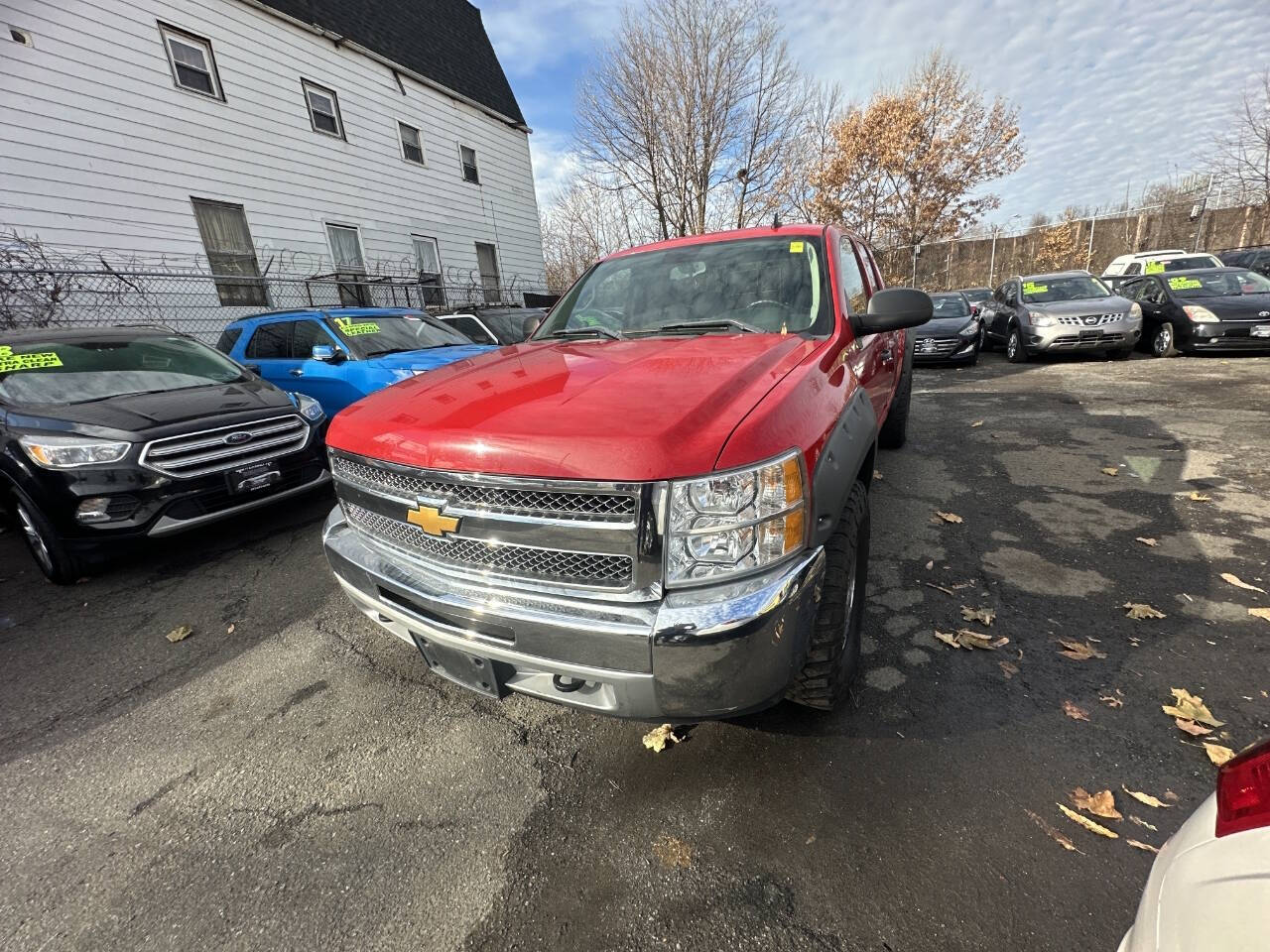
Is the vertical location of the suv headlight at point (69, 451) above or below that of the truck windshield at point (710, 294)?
below

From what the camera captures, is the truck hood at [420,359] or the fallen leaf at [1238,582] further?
the truck hood at [420,359]

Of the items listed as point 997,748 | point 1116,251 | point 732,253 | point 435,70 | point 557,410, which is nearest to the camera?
point 557,410

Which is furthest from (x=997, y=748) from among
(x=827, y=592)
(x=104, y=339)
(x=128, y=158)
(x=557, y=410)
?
(x=128, y=158)

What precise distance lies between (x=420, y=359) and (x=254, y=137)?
7.76m

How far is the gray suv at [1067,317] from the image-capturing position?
9469 mm

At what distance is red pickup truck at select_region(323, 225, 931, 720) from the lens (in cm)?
149

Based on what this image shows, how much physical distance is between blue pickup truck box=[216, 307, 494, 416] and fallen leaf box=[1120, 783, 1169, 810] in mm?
5546

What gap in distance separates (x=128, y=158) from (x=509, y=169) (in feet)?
32.2

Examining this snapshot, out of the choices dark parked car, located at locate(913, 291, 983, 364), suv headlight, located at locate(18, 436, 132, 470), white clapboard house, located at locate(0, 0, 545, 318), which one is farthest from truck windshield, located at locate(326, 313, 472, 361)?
dark parked car, located at locate(913, 291, 983, 364)

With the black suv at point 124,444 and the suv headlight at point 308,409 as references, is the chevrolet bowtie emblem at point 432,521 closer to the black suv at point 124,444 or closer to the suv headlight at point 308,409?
the black suv at point 124,444

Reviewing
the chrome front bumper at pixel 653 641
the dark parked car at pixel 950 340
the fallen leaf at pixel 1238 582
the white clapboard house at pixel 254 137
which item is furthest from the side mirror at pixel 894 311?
the white clapboard house at pixel 254 137

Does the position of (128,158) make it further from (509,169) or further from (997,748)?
(997,748)

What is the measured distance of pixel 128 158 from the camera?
8.36m

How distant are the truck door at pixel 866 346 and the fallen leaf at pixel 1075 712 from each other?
1572 millimetres
